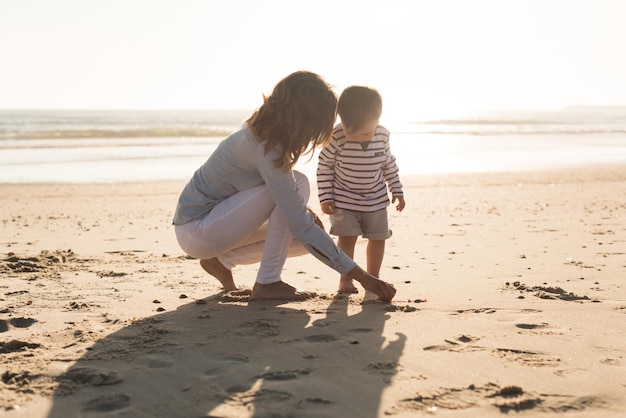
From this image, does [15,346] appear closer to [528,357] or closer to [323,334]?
[323,334]

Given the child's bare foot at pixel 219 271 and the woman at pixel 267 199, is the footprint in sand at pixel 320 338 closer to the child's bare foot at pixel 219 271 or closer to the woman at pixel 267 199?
the woman at pixel 267 199

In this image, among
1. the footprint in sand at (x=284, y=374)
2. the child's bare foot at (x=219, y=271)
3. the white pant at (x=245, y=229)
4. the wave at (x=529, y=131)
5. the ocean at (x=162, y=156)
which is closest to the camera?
the footprint in sand at (x=284, y=374)

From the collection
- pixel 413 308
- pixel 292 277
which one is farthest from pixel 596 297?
pixel 292 277

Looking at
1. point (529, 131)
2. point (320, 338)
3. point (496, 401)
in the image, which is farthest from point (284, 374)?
point (529, 131)

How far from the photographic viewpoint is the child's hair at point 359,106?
408 centimetres

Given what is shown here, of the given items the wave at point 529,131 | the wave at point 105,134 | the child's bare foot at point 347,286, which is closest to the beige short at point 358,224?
the child's bare foot at point 347,286

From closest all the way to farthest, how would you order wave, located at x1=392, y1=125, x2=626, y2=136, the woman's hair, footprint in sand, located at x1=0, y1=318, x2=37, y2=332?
footprint in sand, located at x1=0, y1=318, x2=37, y2=332
the woman's hair
wave, located at x1=392, y1=125, x2=626, y2=136

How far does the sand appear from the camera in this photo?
245cm

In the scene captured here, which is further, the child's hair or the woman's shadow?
the child's hair

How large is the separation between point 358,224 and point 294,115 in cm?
108

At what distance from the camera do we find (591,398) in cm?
245

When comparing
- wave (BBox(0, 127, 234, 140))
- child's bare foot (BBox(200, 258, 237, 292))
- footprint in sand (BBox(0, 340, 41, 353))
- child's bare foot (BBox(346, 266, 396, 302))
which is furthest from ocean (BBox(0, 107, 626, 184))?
footprint in sand (BBox(0, 340, 41, 353))

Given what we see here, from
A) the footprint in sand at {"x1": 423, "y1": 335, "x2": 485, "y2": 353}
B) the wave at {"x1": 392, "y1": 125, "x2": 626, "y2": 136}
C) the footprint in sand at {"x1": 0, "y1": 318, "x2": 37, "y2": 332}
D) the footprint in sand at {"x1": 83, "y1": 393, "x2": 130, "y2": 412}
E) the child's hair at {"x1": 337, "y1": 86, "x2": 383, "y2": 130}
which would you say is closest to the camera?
the footprint in sand at {"x1": 83, "y1": 393, "x2": 130, "y2": 412}

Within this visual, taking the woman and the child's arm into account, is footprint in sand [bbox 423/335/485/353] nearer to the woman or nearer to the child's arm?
the woman
